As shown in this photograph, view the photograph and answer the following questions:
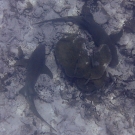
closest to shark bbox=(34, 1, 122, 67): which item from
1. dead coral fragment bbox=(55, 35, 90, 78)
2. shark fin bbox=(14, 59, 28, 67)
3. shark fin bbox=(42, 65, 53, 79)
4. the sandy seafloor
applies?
the sandy seafloor

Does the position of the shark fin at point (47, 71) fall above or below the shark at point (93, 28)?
below

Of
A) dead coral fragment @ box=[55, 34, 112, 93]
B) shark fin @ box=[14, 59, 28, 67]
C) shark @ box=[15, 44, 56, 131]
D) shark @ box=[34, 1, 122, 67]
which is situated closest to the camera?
dead coral fragment @ box=[55, 34, 112, 93]

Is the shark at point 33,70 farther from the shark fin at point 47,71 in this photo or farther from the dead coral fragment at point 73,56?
the dead coral fragment at point 73,56

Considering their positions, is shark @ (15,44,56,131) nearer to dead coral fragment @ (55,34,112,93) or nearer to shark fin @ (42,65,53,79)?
shark fin @ (42,65,53,79)

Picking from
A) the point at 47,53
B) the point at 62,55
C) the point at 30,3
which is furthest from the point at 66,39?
the point at 30,3

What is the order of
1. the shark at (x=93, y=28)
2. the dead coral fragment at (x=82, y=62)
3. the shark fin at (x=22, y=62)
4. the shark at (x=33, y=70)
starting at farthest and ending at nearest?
the shark fin at (x=22, y=62), the shark at (x=33, y=70), the shark at (x=93, y=28), the dead coral fragment at (x=82, y=62)

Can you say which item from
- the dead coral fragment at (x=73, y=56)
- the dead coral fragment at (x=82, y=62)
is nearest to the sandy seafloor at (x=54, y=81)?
the dead coral fragment at (x=82, y=62)
